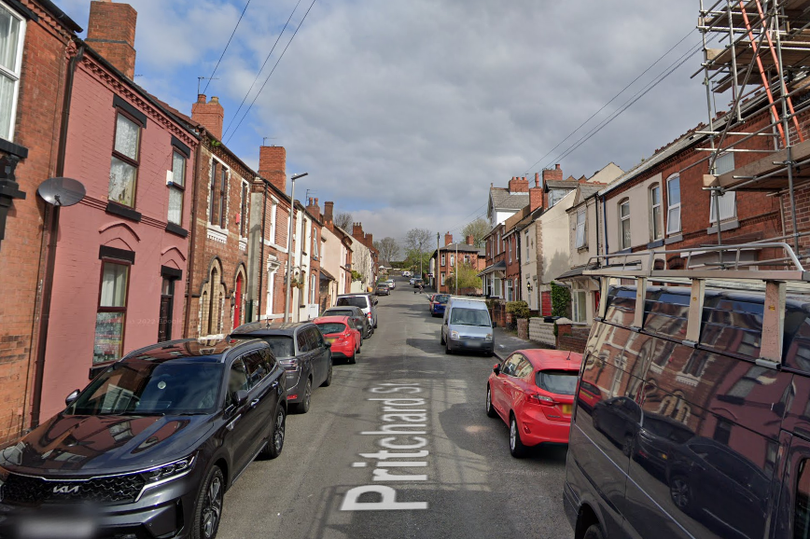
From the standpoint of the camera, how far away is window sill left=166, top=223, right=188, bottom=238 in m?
11.3

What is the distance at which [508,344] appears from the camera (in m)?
19.6

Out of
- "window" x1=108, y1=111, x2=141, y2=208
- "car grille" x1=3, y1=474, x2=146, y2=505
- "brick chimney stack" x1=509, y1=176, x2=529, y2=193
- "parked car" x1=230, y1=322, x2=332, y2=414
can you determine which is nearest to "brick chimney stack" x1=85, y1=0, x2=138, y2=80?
"window" x1=108, y1=111, x2=141, y2=208

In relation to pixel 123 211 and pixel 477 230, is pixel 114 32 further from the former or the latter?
pixel 477 230

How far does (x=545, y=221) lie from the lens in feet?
80.8

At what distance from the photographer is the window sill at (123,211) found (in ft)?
29.2

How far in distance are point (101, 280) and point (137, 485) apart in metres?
6.76

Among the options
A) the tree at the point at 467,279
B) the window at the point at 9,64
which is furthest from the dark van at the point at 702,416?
the tree at the point at 467,279

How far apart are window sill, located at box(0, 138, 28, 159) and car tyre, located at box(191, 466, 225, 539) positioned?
5745 millimetres

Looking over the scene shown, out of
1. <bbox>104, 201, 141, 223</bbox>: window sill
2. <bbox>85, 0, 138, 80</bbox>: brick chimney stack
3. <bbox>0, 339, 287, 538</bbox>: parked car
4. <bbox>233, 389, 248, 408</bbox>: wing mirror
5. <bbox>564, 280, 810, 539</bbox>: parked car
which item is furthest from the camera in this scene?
<bbox>85, 0, 138, 80</bbox>: brick chimney stack

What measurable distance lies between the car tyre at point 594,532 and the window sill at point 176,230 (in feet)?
36.6

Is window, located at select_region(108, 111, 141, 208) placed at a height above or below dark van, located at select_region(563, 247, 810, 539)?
above

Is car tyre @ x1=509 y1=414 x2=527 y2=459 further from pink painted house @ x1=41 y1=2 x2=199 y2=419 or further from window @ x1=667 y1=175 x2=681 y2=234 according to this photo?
window @ x1=667 y1=175 x2=681 y2=234

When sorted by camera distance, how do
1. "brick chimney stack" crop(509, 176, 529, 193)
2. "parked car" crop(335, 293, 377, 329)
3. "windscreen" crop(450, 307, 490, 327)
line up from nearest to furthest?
"windscreen" crop(450, 307, 490, 327)
"parked car" crop(335, 293, 377, 329)
"brick chimney stack" crop(509, 176, 529, 193)

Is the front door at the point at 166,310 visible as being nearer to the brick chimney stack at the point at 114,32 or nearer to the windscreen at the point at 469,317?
the brick chimney stack at the point at 114,32
